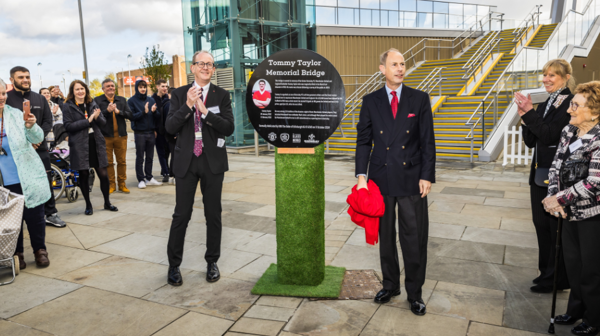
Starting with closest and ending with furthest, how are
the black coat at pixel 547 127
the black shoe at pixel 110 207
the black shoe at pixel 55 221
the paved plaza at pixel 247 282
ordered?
1. the paved plaza at pixel 247 282
2. the black coat at pixel 547 127
3. the black shoe at pixel 55 221
4. the black shoe at pixel 110 207

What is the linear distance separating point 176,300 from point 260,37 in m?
13.1

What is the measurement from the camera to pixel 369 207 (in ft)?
9.99

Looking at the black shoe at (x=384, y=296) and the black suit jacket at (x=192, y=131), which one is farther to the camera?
the black suit jacket at (x=192, y=131)

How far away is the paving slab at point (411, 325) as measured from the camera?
284 cm

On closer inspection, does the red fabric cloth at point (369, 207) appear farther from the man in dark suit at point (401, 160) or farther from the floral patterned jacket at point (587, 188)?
the floral patterned jacket at point (587, 188)

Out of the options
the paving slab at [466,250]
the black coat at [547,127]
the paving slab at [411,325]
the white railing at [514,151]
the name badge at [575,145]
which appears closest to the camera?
the name badge at [575,145]

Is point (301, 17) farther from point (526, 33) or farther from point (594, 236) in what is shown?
point (594, 236)

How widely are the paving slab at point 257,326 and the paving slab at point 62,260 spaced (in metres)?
2.01

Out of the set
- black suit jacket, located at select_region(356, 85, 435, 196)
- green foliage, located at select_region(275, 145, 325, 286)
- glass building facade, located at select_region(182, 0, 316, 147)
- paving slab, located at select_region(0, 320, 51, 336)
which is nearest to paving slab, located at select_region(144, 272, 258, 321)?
green foliage, located at select_region(275, 145, 325, 286)

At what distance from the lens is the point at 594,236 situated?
266 cm

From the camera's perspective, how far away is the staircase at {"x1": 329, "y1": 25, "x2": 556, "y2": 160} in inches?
467

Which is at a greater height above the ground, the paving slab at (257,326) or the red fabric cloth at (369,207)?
the red fabric cloth at (369,207)

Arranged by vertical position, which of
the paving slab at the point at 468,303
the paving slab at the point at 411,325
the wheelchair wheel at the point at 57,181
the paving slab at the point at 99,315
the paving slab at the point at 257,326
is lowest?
the paving slab at the point at 468,303

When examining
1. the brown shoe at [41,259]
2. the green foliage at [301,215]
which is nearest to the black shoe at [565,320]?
the green foliage at [301,215]
